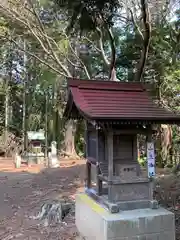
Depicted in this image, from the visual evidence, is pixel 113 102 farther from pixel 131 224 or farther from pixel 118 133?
pixel 131 224

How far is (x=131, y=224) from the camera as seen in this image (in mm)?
4094

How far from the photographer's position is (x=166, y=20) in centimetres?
911

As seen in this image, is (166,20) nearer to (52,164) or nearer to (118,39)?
(118,39)

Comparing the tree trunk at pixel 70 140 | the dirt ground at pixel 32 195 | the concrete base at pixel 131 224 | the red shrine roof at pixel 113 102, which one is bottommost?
the dirt ground at pixel 32 195

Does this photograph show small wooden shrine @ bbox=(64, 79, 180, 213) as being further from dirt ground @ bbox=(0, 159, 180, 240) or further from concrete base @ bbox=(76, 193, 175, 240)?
dirt ground @ bbox=(0, 159, 180, 240)

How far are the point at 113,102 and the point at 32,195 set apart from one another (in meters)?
4.34

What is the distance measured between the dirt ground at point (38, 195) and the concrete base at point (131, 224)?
0.52 m

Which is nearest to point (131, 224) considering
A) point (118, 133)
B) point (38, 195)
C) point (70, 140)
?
point (118, 133)

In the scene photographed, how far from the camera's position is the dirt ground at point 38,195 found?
5.32m

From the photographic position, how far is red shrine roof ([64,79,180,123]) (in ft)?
13.5

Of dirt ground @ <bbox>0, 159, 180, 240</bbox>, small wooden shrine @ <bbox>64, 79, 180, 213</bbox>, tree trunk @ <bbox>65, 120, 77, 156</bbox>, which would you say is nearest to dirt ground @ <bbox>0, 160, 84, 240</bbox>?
dirt ground @ <bbox>0, 159, 180, 240</bbox>

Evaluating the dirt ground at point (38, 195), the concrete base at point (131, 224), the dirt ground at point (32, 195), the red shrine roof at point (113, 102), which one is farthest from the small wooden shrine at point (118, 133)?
the dirt ground at point (32, 195)

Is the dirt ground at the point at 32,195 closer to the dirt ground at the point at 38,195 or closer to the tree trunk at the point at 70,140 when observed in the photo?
the dirt ground at the point at 38,195

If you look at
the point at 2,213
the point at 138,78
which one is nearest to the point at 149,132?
the point at 138,78
